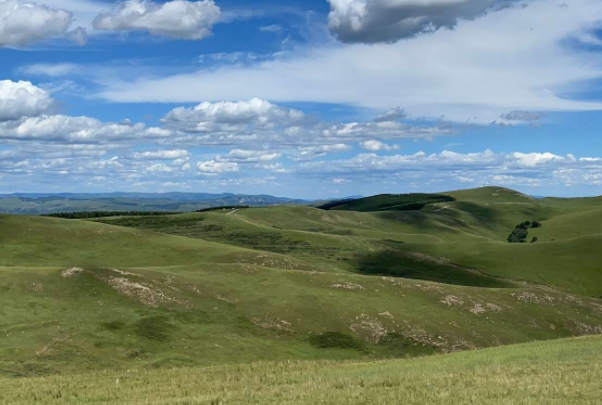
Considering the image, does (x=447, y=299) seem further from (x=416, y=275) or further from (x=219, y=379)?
(x=219, y=379)

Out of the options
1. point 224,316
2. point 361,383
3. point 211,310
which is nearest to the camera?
point 361,383

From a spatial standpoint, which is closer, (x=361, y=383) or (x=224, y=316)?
(x=361, y=383)

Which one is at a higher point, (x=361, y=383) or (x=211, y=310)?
(x=361, y=383)

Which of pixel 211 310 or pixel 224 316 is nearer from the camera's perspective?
pixel 224 316

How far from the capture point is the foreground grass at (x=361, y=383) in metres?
26.5

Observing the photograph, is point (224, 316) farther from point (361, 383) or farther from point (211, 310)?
point (361, 383)

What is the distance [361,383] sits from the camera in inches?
1262

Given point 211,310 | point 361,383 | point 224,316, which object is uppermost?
point 361,383

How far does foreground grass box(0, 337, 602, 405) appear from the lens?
26484 mm

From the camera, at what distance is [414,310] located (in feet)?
280

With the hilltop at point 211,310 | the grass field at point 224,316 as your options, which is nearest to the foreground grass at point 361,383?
the grass field at point 224,316

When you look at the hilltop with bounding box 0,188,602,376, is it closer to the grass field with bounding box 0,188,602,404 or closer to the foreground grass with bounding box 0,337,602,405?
the grass field with bounding box 0,188,602,404

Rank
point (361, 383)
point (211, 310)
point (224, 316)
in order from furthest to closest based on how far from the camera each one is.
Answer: point (211, 310) < point (224, 316) < point (361, 383)

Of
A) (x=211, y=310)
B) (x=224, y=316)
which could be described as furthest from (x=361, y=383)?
(x=211, y=310)
